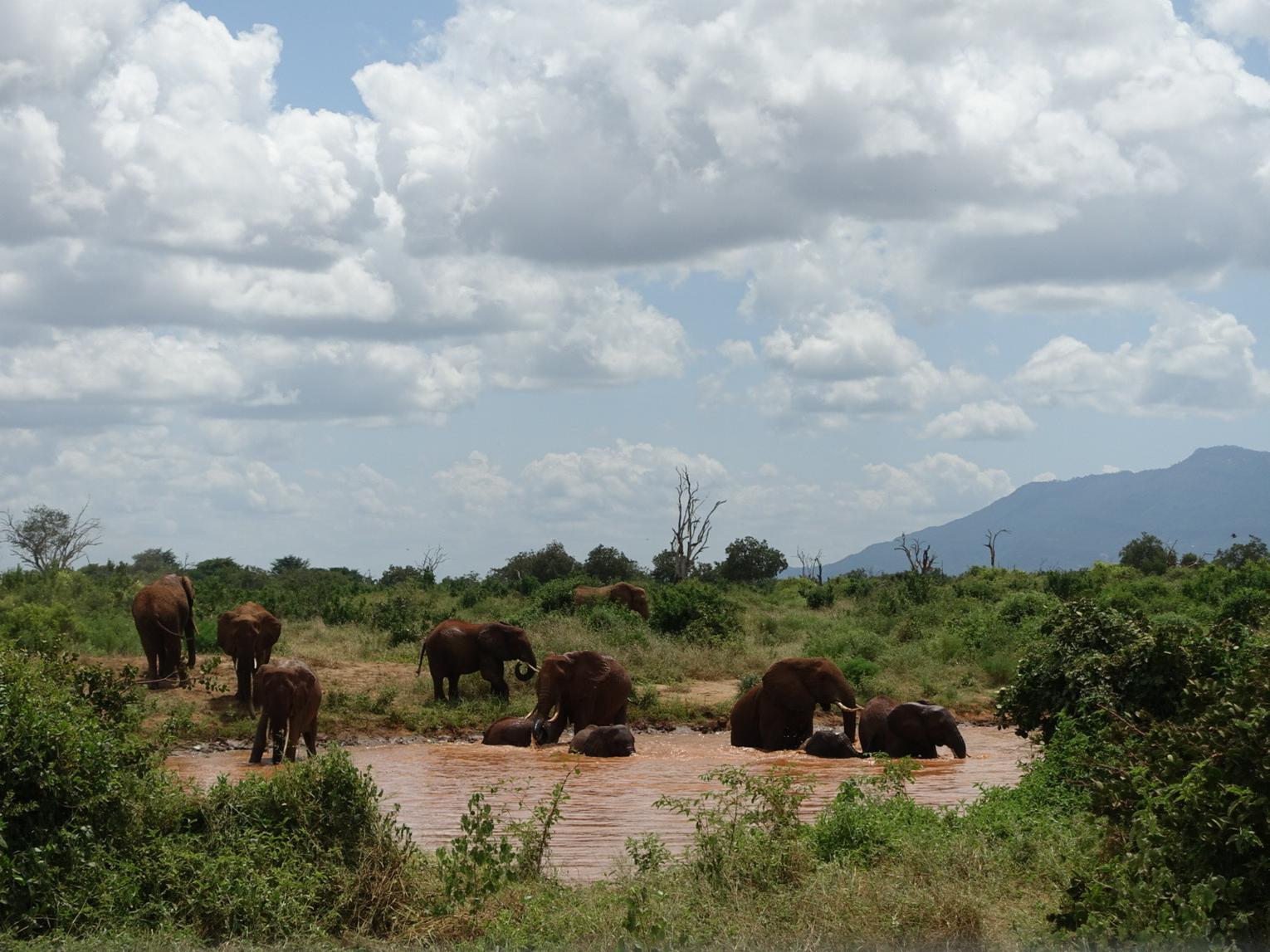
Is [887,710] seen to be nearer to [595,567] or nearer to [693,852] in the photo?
[693,852]

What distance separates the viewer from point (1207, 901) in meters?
6.10

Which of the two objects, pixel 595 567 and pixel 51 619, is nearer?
pixel 51 619

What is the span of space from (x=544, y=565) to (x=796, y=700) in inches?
1613

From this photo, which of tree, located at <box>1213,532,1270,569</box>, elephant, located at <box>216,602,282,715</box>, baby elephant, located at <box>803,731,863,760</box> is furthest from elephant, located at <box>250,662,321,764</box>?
tree, located at <box>1213,532,1270,569</box>

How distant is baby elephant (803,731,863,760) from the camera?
658 inches

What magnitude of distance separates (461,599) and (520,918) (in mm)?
28204

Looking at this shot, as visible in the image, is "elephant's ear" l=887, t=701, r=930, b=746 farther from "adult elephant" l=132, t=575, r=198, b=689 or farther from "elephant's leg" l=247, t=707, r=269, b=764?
"adult elephant" l=132, t=575, r=198, b=689

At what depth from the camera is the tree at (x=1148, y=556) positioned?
1874 inches

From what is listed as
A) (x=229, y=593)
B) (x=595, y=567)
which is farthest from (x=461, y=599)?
(x=595, y=567)

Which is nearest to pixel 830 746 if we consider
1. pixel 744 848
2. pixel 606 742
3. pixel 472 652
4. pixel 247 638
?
pixel 606 742

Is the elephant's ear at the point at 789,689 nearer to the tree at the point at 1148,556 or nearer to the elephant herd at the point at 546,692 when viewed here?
the elephant herd at the point at 546,692

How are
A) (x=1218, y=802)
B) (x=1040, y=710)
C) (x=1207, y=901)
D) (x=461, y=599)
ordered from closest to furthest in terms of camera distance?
(x=1207, y=901) → (x=1218, y=802) → (x=1040, y=710) → (x=461, y=599)

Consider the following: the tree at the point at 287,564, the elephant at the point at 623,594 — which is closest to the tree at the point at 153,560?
the tree at the point at 287,564

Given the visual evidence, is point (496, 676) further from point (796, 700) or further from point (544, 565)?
point (544, 565)
